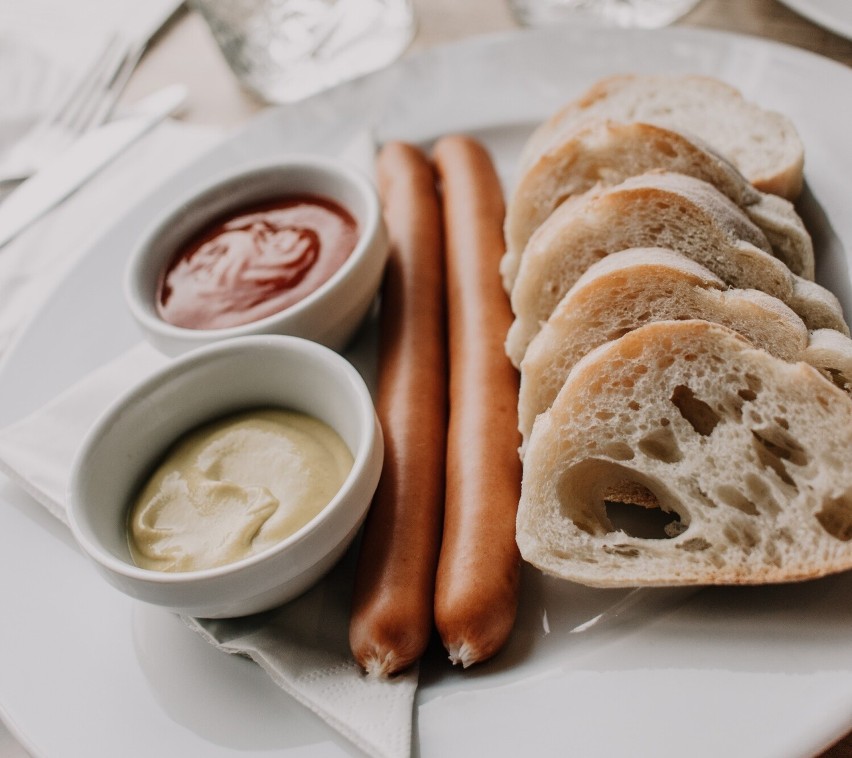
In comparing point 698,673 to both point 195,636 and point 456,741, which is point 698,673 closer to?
point 456,741

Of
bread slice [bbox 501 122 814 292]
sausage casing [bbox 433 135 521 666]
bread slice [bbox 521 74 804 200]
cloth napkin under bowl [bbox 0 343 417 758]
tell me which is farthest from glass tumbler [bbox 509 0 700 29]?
cloth napkin under bowl [bbox 0 343 417 758]

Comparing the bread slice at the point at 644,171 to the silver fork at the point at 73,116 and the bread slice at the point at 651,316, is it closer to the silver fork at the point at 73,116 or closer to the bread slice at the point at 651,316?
the bread slice at the point at 651,316

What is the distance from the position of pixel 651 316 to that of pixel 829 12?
1.65 m

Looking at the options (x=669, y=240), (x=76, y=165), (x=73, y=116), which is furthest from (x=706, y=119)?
(x=73, y=116)

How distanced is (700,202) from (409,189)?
115 centimetres

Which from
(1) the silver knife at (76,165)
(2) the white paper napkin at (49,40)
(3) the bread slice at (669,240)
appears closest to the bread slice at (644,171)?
(3) the bread slice at (669,240)

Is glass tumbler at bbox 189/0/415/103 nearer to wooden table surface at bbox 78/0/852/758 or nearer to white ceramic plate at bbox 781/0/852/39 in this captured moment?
wooden table surface at bbox 78/0/852/758

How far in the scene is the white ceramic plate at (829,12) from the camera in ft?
8.18

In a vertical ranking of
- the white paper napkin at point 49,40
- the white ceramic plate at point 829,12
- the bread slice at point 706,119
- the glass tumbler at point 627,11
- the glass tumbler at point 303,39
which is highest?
the white paper napkin at point 49,40

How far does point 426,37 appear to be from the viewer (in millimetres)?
3537

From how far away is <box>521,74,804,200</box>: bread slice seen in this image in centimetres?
209

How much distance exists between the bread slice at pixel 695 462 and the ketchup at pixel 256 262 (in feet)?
3.04

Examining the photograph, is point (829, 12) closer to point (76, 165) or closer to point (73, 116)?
point (76, 165)

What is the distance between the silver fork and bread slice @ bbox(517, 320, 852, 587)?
8.73ft
